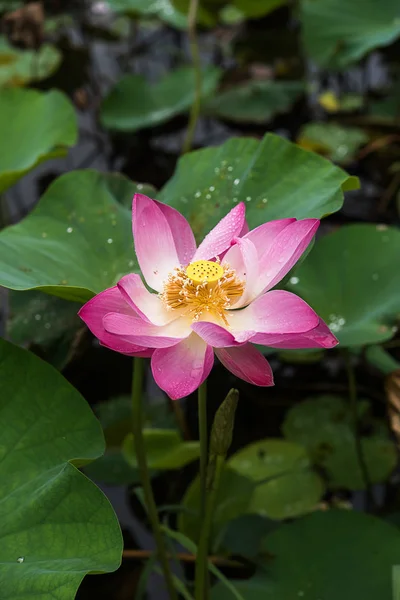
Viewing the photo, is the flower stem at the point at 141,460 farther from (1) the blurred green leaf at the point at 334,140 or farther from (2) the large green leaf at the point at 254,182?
(1) the blurred green leaf at the point at 334,140

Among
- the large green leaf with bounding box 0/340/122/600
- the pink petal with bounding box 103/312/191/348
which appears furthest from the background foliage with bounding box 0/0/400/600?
the pink petal with bounding box 103/312/191/348

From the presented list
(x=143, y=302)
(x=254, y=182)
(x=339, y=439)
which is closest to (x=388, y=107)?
(x=339, y=439)

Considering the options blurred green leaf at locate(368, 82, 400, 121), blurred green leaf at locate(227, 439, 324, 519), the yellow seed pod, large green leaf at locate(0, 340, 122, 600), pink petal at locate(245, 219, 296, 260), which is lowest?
blurred green leaf at locate(227, 439, 324, 519)

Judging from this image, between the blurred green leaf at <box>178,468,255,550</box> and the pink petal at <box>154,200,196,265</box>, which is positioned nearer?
the pink petal at <box>154,200,196,265</box>

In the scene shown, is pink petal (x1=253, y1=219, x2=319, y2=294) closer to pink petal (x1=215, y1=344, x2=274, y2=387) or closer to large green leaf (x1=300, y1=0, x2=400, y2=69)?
pink petal (x1=215, y1=344, x2=274, y2=387)

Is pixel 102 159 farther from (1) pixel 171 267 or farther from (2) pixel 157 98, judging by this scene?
(1) pixel 171 267

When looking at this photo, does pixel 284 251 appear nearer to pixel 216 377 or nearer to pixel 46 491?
pixel 46 491

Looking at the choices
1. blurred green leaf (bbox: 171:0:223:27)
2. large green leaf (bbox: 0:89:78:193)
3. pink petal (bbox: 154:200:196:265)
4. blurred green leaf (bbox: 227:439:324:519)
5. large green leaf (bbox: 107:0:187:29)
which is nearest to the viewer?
pink petal (bbox: 154:200:196:265)
